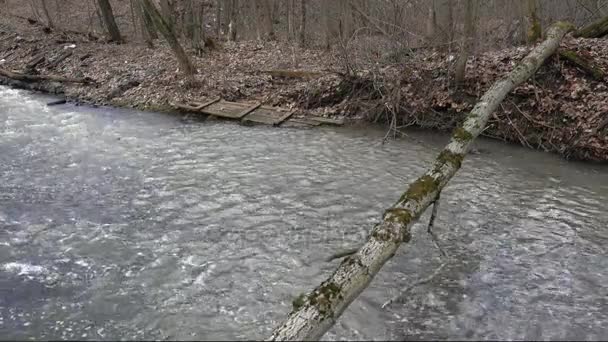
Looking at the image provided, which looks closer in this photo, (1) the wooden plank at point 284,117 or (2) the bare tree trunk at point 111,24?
(1) the wooden plank at point 284,117

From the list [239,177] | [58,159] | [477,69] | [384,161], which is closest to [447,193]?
[384,161]

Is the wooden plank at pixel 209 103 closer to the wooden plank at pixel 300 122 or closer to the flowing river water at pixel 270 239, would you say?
the wooden plank at pixel 300 122

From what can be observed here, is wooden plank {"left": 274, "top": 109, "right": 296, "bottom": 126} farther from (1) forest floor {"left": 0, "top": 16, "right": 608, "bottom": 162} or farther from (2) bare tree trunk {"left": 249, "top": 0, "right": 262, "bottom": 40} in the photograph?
(2) bare tree trunk {"left": 249, "top": 0, "right": 262, "bottom": 40}

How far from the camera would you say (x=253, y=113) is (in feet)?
47.0

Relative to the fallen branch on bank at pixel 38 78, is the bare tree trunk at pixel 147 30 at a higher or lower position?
higher

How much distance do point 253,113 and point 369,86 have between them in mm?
3232

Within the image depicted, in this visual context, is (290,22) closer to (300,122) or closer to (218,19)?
(218,19)

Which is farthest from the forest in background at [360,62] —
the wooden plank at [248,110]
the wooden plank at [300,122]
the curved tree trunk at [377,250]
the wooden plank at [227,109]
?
the curved tree trunk at [377,250]

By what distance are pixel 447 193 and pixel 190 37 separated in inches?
623

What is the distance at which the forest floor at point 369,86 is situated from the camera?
449 inches

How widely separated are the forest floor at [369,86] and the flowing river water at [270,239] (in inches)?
40.2

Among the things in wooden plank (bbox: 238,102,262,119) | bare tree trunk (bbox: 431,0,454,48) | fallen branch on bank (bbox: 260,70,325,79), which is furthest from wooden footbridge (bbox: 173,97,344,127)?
bare tree trunk (bbox: 431,0,454,48)

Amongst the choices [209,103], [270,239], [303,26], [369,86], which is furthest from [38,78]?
[270,239]

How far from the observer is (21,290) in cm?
600
